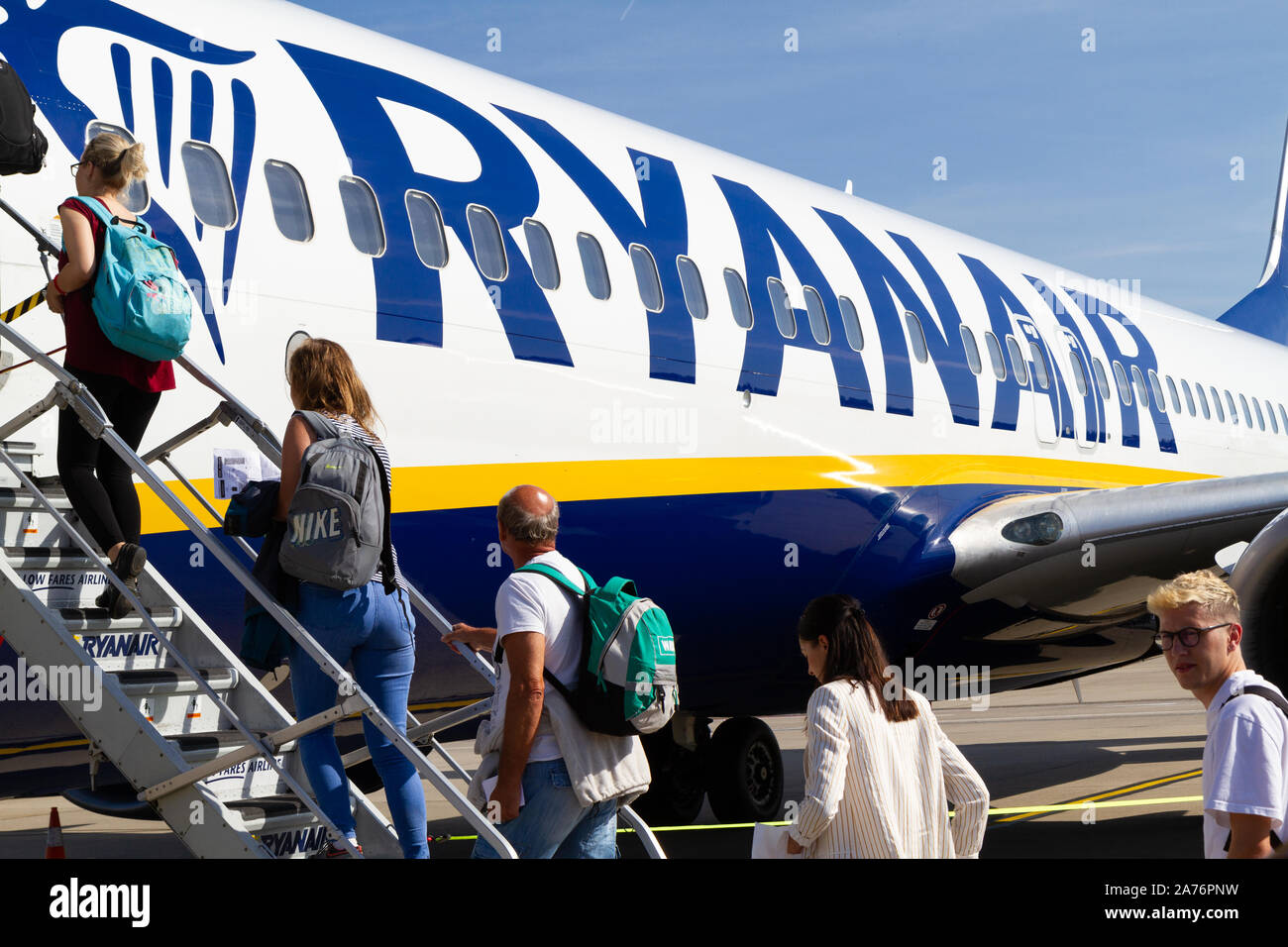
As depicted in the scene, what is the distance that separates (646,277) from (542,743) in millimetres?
3976

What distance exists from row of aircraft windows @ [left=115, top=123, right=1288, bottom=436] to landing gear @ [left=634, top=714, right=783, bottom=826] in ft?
9.77

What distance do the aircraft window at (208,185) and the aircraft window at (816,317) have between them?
4.15 m

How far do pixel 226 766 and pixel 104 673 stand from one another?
1.67ft

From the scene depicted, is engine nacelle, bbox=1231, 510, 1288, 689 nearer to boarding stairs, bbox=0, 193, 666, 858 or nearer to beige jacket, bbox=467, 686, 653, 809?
boarding stairs, bbox=0, 193, 666, 858

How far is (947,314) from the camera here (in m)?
10.4

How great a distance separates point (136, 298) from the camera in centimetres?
424

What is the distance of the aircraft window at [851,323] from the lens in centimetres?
909

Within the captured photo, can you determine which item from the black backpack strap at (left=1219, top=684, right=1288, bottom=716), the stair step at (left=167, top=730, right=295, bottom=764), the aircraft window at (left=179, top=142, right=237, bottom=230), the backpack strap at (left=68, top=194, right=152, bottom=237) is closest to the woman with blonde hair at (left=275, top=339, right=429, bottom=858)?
the stair step at (left=167, top=730, right=295, bottom=764)

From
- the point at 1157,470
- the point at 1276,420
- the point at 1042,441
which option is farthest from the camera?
the point at 1276,420

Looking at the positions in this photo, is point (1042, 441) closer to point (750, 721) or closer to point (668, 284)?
point (750, 721)

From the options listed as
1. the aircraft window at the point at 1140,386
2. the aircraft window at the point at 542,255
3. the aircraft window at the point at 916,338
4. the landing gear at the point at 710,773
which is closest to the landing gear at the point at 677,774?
the landing gear at the point at 710,773

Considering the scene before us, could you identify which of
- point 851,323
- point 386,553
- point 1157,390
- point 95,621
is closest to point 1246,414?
point 1157,390

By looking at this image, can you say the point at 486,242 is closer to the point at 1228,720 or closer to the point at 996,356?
the point at 1228,720
